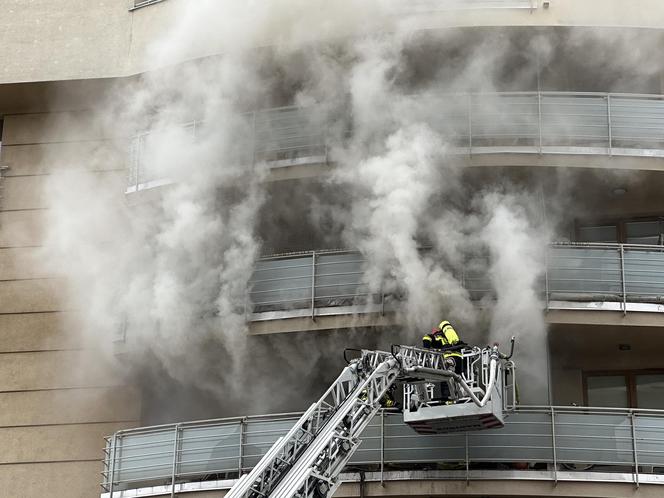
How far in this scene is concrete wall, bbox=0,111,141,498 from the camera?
22031 mm

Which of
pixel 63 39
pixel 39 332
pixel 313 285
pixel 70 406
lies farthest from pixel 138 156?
pixel 70 406

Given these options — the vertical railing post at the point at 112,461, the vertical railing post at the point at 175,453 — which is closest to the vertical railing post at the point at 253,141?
the vertical railing post at the point at 175,453

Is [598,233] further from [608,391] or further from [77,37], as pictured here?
[77,37]

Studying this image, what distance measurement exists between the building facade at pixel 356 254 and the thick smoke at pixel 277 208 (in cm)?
9

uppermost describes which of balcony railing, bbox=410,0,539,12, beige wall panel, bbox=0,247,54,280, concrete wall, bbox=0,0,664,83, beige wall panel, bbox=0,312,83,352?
concrete wall, bbox=0,0,664,83

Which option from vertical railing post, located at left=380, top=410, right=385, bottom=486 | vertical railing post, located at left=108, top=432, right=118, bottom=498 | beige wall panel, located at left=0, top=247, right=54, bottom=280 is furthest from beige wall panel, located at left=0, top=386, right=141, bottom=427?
vertical railing post, located at left=380, top=410, right=385, bottom=486

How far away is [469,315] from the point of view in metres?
20.1

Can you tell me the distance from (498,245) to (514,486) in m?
3.91

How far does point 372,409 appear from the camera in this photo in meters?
17.0

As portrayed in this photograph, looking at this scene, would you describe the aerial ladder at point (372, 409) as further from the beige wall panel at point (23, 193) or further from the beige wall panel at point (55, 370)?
the beige wall panel at point (23, 193)

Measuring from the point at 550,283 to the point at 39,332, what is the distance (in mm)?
9411

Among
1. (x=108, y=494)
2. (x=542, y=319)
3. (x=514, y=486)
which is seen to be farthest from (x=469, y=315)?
(x=108, y=494)

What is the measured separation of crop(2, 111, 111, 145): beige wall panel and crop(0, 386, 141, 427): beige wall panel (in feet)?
16.6

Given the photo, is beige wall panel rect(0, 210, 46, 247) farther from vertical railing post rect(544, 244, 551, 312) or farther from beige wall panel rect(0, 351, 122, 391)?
vertical railing post rect(544, 244, 551, 312)
